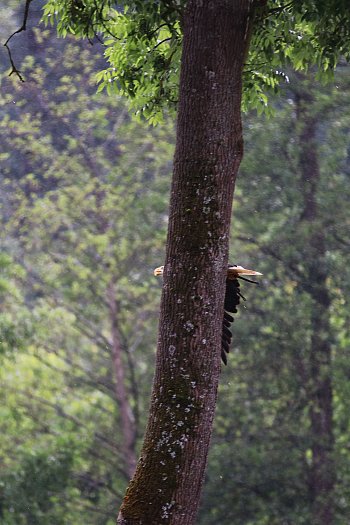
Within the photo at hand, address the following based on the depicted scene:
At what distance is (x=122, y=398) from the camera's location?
43.9ft

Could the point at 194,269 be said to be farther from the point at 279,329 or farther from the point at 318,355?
the point at 318,355

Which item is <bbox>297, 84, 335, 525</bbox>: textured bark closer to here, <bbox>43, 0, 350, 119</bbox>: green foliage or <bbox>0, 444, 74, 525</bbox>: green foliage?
<bbox>0, 444, 74, 525</bbox>: green foliage

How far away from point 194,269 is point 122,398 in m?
10.1

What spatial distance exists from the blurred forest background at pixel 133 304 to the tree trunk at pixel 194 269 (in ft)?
26.4

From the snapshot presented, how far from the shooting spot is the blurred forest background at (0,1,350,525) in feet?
40.5

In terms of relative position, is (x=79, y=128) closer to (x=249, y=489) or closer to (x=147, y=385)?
(x=147, y=385)

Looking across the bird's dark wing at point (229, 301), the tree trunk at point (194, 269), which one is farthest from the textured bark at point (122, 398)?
A: the tree trunk at point (194, 269)

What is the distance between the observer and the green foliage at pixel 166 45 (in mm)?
4840

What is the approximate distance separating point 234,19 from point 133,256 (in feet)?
32.3

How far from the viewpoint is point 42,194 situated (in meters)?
14.2

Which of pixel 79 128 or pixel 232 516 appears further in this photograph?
pixel 79 128

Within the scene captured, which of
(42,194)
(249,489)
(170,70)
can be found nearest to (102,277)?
(42,194)

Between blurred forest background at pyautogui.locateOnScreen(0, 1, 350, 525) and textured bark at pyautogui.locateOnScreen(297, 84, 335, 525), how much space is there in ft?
0.09

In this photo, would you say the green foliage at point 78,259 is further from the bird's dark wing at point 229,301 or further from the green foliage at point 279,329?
the bird's dark wing at point 229,301
